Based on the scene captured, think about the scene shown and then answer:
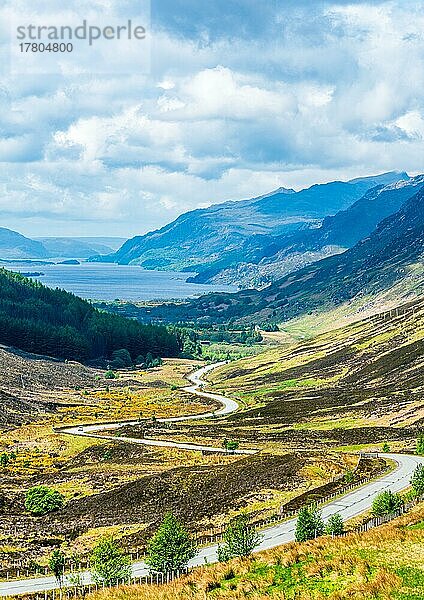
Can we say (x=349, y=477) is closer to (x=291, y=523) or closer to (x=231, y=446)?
(x=291, y=523)

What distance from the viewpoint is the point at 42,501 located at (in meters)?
94.2

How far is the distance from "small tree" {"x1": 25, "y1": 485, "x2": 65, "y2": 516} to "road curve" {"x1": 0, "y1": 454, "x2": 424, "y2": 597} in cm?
2966

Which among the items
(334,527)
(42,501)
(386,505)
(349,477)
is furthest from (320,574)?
(42,501)

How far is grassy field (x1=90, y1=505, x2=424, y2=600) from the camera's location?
4047cm

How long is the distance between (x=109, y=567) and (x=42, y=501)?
42.5 metres

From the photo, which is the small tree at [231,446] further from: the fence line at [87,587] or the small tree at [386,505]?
the fence line at [87,587]

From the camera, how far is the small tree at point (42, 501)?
93.2 metres

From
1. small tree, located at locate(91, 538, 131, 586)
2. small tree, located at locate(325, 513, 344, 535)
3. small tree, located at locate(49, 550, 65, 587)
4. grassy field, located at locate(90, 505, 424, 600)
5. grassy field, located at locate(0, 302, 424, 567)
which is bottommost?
grassy field, located at locate(0, 302, 424, 567)

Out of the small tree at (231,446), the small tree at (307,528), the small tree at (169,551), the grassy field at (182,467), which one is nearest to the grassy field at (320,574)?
the small tree at (169,551)

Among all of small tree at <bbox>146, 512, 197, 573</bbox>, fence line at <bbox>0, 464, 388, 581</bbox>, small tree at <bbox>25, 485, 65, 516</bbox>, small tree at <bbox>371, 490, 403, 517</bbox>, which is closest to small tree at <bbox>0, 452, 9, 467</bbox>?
small tree at <bbox>25, 485, 65, 516</bbox>

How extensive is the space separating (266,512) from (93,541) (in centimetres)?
2206

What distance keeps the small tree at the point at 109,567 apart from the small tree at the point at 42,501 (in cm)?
3414

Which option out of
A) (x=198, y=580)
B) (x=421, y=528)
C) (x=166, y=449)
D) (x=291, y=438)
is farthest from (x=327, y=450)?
(x=198, y=580)

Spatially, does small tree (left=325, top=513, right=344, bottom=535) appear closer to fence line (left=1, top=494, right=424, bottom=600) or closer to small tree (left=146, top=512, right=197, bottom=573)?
fence line (left=1, top=494, right=424, bottom=600)
